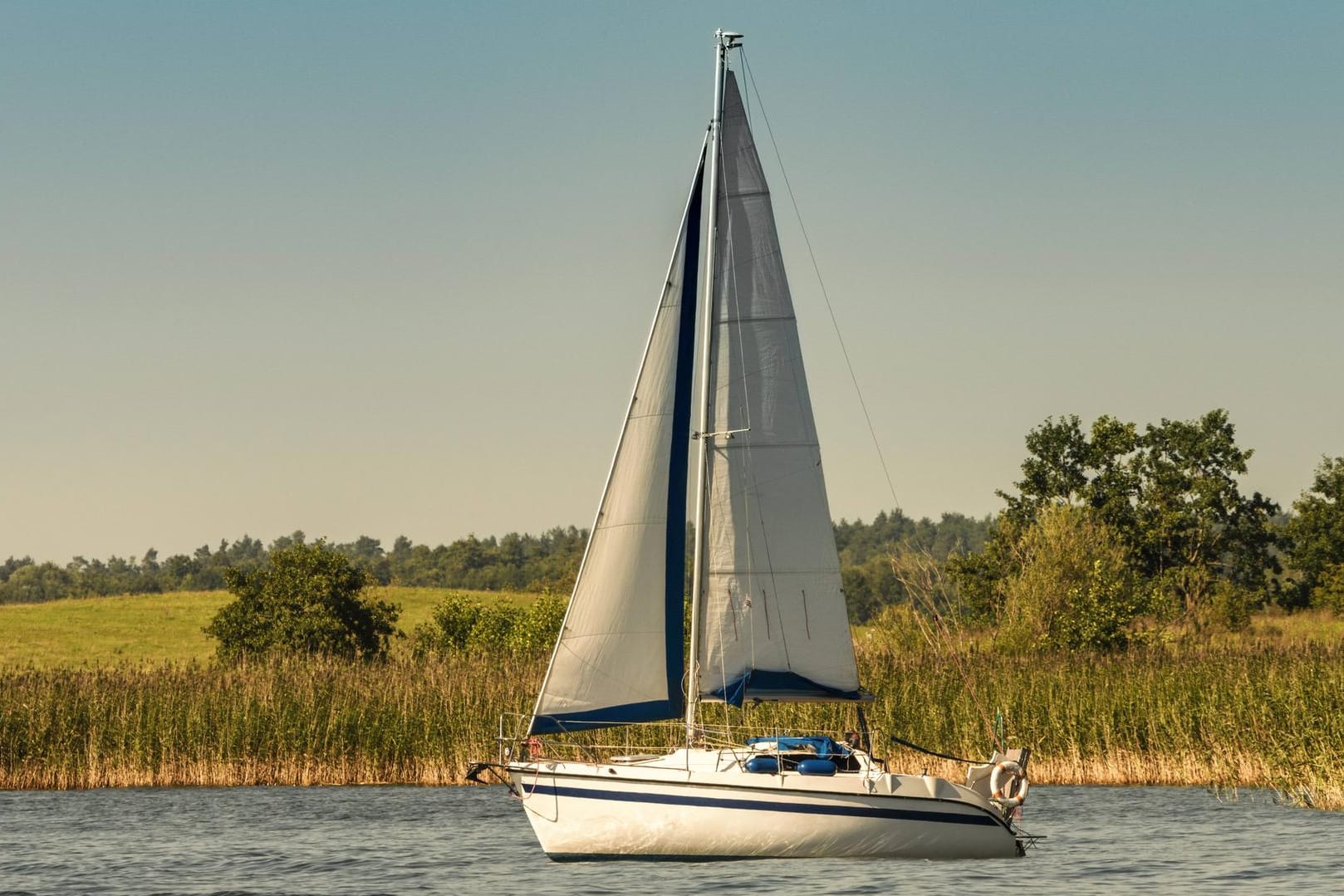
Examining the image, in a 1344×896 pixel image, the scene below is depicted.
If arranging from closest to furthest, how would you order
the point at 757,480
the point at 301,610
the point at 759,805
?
the point at 759,805 → the point at 757,480 → the point at 301,610

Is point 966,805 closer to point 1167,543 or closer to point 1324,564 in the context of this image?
point 1167,543

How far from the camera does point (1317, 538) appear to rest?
9200cm

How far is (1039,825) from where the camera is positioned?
97.5 ft

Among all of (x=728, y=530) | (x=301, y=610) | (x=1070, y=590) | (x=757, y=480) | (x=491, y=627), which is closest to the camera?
(x=728, y=530)

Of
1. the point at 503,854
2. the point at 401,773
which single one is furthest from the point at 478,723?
the point at 503,854

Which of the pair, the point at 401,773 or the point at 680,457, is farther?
the point at 401,773

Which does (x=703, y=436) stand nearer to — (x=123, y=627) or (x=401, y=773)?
(x=401, y=773)

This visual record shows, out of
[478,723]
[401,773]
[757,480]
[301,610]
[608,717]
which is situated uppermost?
[301,610]

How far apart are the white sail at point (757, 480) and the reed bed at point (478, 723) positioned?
943 centimetres

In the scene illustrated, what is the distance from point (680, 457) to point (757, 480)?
4.13 feet

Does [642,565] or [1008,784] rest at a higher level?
[642,565]

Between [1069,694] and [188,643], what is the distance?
252 feet

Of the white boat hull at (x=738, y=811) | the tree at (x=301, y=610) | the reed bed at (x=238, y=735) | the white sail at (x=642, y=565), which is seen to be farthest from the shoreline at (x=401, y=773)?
the tree at (x=301, y=610)

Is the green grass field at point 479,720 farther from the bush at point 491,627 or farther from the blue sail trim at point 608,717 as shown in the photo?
the bush at point 491,627
